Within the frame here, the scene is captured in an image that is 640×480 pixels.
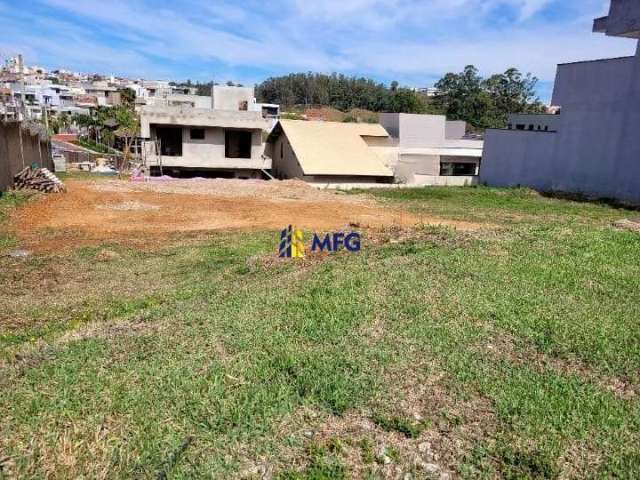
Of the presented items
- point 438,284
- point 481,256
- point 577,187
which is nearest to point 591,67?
point 577,187

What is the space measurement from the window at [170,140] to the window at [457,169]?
1752 centimetres

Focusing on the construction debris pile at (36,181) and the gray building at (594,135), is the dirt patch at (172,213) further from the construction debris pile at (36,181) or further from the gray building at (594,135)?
the gray building at (594,135)

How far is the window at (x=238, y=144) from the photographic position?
30969 mm

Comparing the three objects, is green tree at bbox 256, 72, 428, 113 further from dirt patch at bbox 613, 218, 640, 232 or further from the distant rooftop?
dirt patch at bbox 613, 218, 640, 232

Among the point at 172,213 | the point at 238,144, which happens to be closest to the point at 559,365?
the point at 172,213

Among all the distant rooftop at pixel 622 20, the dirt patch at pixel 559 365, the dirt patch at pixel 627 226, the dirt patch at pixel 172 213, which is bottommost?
the dirt patch at pixel 172 213

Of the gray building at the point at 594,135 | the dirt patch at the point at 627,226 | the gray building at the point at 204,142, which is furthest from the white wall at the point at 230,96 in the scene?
the dirt patch at the point at 627,226

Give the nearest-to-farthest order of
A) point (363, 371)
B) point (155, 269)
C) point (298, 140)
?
point (363, 371), point (155, 269), point (298, 140)

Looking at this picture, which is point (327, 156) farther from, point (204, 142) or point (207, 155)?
point (204, 142)

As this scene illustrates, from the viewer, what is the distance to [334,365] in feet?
13.0

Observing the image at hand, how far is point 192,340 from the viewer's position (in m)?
4.41

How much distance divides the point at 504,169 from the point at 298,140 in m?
10.9

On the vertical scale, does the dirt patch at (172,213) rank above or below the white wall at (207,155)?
below

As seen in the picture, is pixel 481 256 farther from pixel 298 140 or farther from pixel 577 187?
pixel 298 140
